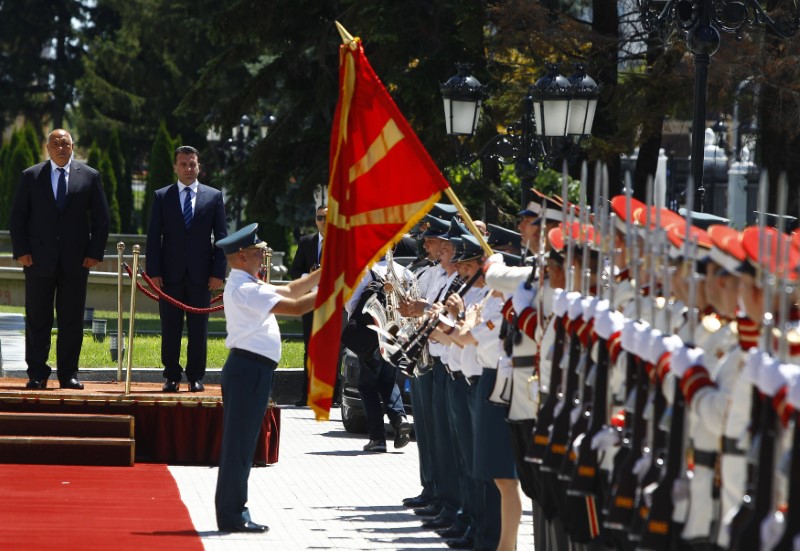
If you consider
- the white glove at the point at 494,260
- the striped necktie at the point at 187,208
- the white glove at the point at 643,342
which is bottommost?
the white glove at the point at 643,342

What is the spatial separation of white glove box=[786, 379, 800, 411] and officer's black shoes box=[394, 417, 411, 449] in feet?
31.4

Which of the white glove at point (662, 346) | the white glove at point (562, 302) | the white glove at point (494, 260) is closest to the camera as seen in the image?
the white glove at point (662, 346)

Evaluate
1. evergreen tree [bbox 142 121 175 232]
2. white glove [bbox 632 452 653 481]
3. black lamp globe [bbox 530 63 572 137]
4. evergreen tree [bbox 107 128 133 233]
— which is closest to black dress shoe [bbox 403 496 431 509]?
black lamp globe [bbox 530 63 572 137]

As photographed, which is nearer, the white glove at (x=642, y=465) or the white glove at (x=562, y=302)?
the white glove at (x=642, y=465)

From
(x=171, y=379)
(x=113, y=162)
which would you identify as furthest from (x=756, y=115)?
(x=113, y=162)

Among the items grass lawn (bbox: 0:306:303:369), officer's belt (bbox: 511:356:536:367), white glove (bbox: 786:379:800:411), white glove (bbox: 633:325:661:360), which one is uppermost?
white glove (bbox: 633:325:661:360)

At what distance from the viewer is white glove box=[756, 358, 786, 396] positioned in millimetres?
4770

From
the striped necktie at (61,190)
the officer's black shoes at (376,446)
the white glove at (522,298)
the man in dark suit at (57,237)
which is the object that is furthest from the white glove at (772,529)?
the officer's black shoes at (376,446)

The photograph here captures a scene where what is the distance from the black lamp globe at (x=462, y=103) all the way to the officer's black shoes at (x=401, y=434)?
2.97 metres

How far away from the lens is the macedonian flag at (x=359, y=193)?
30.5ft

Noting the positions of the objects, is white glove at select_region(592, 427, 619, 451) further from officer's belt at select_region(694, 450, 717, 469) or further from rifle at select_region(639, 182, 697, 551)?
officer's belt at select_region(694, 450, 717, 469)

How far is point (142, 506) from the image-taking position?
10422mm

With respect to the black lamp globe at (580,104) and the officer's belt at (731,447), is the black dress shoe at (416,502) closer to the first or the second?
the black lamp globe at (580,104)

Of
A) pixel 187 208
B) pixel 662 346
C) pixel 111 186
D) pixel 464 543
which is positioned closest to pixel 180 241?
pixel 187 208
